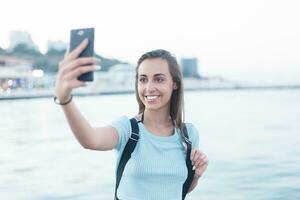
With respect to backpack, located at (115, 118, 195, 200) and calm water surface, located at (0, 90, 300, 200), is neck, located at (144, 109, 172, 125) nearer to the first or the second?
backpack, located at (115, 118, 195, 200)

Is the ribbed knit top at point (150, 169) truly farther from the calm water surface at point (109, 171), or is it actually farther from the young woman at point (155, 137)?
the calm water surface at point (109, 171)

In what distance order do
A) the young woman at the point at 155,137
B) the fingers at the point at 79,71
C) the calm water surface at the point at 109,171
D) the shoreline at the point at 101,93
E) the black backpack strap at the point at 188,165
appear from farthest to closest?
the shoreline at the point at 101,93, the calm water surface at the point at 109,171, the black backpack strap at the point at 188,165, the young woman at the point at 155,137, the fingers at the point at 79,71

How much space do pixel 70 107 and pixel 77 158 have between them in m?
9.46

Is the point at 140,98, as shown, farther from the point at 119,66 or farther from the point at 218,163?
the point at 119,66

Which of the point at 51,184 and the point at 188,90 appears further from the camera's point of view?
the point at 188,90

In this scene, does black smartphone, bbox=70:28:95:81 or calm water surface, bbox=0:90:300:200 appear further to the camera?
calm water surface, bbox=0:90:300:200

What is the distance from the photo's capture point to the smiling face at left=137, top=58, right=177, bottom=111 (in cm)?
202

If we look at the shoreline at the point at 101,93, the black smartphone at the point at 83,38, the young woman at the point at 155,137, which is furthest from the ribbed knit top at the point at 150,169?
the shoreline at the point at 101,93

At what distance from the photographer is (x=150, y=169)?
1.91 m

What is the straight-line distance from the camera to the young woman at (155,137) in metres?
1.89

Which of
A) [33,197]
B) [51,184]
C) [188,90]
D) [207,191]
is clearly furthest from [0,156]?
[188,90]

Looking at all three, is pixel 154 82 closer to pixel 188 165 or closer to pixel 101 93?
pixel 188 165

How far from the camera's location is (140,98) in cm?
211

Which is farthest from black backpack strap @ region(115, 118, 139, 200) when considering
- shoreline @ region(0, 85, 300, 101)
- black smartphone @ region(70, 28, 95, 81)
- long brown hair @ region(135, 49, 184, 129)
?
shoreline @ region(0, 85, 300, 101)
